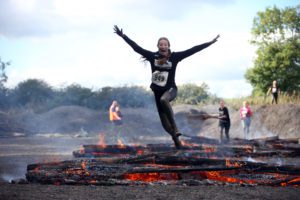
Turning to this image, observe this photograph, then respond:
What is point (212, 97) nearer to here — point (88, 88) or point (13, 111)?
point (88, 88)

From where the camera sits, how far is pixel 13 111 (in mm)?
36156

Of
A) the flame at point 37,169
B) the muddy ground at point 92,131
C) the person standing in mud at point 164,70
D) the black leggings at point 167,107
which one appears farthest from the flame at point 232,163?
the flame at point 37,169

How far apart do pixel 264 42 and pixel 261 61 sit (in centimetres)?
227

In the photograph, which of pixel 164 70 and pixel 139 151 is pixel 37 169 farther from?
pixel 139 151

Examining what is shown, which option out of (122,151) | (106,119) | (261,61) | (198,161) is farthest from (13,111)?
(198,161)

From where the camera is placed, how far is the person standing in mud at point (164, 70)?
Result: 379 inches

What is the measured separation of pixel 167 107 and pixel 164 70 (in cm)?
76

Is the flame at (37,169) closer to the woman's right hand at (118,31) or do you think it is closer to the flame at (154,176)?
the flame at (154,176)

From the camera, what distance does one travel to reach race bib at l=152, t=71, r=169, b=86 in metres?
9.60

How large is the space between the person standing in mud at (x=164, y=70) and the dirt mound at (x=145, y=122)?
18338 millimetres

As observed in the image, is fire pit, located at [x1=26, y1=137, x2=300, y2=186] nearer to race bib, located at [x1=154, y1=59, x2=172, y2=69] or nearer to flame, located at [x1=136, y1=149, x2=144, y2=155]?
race bib, located at [x1=154, y1=59, x2=172, y2=69]

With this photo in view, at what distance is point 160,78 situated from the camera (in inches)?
379

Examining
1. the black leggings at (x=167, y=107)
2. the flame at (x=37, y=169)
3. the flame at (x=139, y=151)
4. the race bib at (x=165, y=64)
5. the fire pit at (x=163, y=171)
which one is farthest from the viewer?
the flame at (x=139, y=151)

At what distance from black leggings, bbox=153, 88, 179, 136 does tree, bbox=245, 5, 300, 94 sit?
1271 inches
